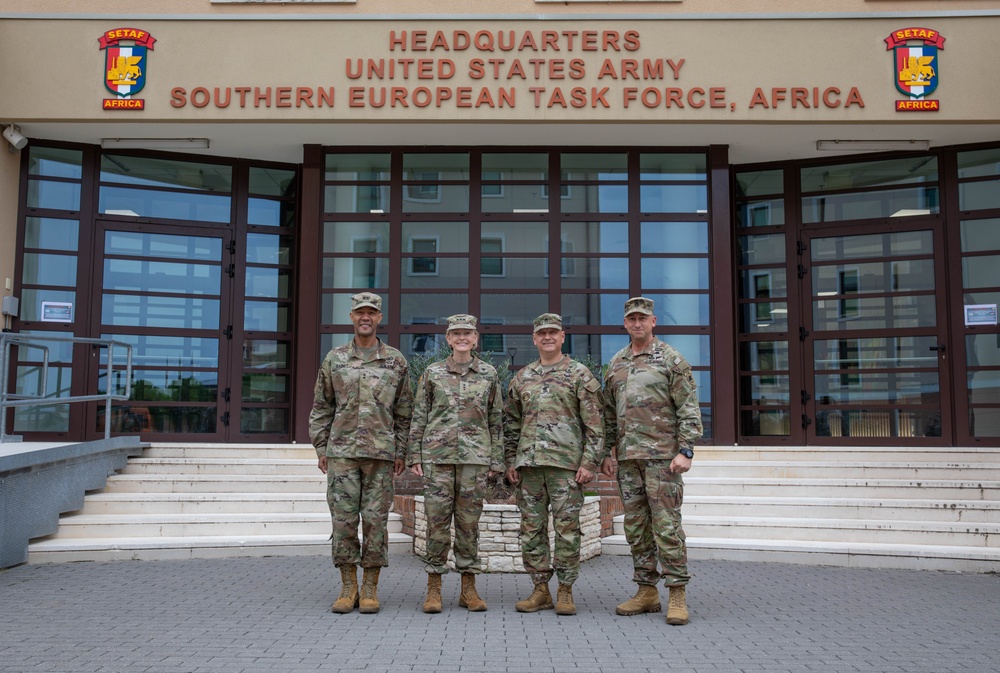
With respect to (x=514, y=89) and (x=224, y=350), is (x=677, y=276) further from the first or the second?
(x=224, y=350)

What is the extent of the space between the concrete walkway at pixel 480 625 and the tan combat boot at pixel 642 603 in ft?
0.22

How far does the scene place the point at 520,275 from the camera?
1171cm

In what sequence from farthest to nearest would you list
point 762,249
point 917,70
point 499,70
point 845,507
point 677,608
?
point 762,249 < point 499,70 < point 917,70 < point 845,507 < point 677,608

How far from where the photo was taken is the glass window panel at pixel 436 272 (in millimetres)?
11734

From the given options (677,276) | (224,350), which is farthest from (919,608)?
(224,350)

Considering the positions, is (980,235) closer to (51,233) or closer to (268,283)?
(268,283)

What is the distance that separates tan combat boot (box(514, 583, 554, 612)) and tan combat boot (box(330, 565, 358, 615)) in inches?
43.0

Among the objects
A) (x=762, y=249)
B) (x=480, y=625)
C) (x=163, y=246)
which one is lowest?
(x=480, y=625)

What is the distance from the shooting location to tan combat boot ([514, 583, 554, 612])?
595cm

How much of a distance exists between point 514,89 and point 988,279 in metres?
6.44

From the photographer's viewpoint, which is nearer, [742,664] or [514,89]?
[742,664]

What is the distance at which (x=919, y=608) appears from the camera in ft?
20.0

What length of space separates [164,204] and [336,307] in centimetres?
273

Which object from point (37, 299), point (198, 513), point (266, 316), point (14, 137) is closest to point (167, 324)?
point (266, 316)
